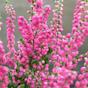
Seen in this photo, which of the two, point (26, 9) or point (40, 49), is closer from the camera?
point (40, 49)

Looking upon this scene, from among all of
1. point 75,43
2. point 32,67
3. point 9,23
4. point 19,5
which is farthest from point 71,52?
point 19,5

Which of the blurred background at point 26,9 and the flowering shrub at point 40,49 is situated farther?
the blurred background at point 26,9

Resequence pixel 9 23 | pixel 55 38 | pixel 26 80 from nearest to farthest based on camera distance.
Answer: pixel 26 80
pixel 55 38
pixel 9 23

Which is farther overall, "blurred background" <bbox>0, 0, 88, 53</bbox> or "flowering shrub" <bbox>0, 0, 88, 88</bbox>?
"blurred background" <bbox>0, 0, 88, 53</bbox>

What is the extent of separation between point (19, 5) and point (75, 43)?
113 inches

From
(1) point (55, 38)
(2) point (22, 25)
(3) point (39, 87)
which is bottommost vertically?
(3) point (39, 87)

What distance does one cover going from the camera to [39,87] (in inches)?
83.6

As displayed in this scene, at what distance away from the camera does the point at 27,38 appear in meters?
2.08

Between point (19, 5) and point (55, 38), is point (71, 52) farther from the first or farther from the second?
point (19, 5)

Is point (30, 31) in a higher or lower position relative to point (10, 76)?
higher

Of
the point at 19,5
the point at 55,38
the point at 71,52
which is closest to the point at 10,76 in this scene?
the point at 55,38

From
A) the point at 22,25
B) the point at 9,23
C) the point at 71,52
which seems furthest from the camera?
the point at 9,23

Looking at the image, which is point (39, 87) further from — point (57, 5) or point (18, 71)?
point (57, 5)

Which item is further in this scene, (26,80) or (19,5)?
(19,5)
